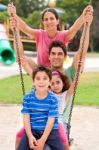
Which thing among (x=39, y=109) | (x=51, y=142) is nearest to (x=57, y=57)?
(x=39, y=109)

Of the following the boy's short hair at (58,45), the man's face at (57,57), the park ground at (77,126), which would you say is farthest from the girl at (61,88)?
the park ground at (77,126)

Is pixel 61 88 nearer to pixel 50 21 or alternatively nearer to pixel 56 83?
pixel 56 83

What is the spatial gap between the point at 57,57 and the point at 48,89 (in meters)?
0.48

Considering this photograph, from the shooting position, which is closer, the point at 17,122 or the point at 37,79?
the point at 37,79

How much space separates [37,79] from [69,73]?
71 centimetres

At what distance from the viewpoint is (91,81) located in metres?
12.5

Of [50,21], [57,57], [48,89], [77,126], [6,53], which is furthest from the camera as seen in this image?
[6,53]

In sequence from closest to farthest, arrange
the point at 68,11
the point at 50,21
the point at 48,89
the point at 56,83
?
the point at 48,89, the point at 56,83, the point at 50,21, the point at 68,11

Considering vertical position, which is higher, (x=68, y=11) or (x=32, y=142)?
(x=32, y=142)

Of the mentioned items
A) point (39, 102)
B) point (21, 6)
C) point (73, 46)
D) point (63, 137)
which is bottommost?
point (73, 46)

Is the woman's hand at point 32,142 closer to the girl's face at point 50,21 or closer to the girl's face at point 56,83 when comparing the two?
the girl's face at point 56,83

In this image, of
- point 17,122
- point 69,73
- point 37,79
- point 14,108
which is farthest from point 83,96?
point 37,79

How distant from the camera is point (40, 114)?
3.71 m

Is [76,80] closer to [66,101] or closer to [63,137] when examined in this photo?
[66,101]
